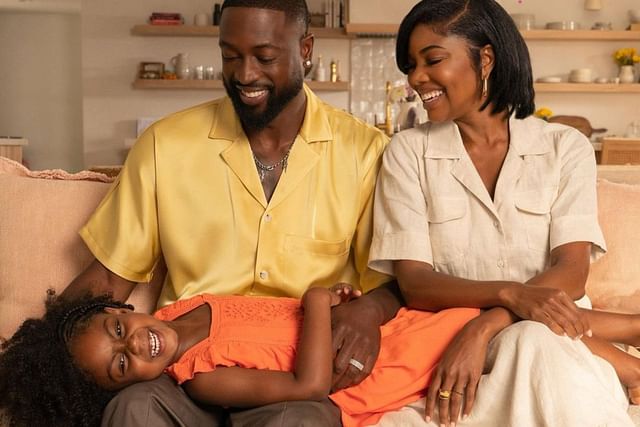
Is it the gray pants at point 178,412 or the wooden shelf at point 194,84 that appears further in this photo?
the wooden shelf at point 194,84

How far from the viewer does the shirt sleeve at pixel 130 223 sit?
6.86 ft

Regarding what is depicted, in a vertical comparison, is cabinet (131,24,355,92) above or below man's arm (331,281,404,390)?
above

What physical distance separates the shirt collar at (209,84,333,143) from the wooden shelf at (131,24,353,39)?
18.0 feet

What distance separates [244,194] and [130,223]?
285 mm

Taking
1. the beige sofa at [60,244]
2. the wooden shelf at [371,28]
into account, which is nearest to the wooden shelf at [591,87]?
the wooden shelf at [371,28]

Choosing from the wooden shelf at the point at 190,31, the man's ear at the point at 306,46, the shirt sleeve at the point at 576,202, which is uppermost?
the wooden shelf at the point at 190,31

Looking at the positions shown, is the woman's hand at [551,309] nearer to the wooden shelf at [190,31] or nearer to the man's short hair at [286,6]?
the man's short hair at [286,6]

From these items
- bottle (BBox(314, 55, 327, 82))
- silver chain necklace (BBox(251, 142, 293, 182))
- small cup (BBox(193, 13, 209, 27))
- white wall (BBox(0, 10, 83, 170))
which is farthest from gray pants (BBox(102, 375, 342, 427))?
white wall (BBox(0, 10, 83, 170))

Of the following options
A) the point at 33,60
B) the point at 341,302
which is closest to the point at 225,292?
the point at 341,302

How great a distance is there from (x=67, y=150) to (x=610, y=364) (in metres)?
9.48

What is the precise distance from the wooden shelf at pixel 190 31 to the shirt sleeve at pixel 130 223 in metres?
5.67

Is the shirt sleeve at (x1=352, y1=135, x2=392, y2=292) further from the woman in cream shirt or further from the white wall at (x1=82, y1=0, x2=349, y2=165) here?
the white wall at (x1=82, y1=0, x2=349, y2=165)

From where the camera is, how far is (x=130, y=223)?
2.11 metres

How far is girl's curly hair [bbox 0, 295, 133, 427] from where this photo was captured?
176 cm
